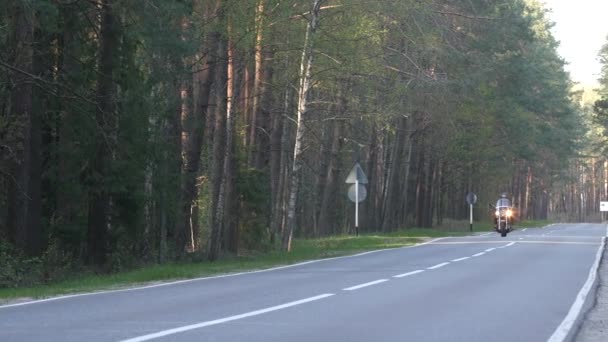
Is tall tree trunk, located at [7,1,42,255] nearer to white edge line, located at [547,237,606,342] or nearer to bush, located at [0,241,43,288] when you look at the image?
bush, located at [0,241,43,288]

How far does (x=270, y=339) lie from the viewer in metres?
10.8

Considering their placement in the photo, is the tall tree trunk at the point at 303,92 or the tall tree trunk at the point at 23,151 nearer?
the tall tree trunk at the point at 23,151

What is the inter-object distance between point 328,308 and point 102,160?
1447 cm

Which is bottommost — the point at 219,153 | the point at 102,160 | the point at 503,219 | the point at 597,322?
the point at 597,322

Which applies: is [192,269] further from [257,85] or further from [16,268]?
[257,85]

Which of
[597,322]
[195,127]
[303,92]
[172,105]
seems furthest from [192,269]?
[597,322]

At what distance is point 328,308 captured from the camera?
14133 millimetres

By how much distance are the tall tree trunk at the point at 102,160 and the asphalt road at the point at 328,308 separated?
613 centimetres

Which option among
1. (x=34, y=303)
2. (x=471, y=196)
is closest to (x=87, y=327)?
(x=34, y=303)

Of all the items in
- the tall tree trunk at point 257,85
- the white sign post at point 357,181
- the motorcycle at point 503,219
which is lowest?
the motorcycle at point 503,219

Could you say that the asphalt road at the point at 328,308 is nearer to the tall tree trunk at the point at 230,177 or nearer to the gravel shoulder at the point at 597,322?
the gravel shoulder at the point at 597,322

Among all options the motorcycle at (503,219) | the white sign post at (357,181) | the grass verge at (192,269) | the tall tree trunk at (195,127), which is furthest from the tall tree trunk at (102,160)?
the motorcycle at (503,219)

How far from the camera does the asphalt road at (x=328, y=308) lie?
444 inches

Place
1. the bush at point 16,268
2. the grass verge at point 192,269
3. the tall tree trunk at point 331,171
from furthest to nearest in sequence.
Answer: the tall tree trunk at point 331,171 → the bush at point 16,268 → the grass verge at point 192,269
